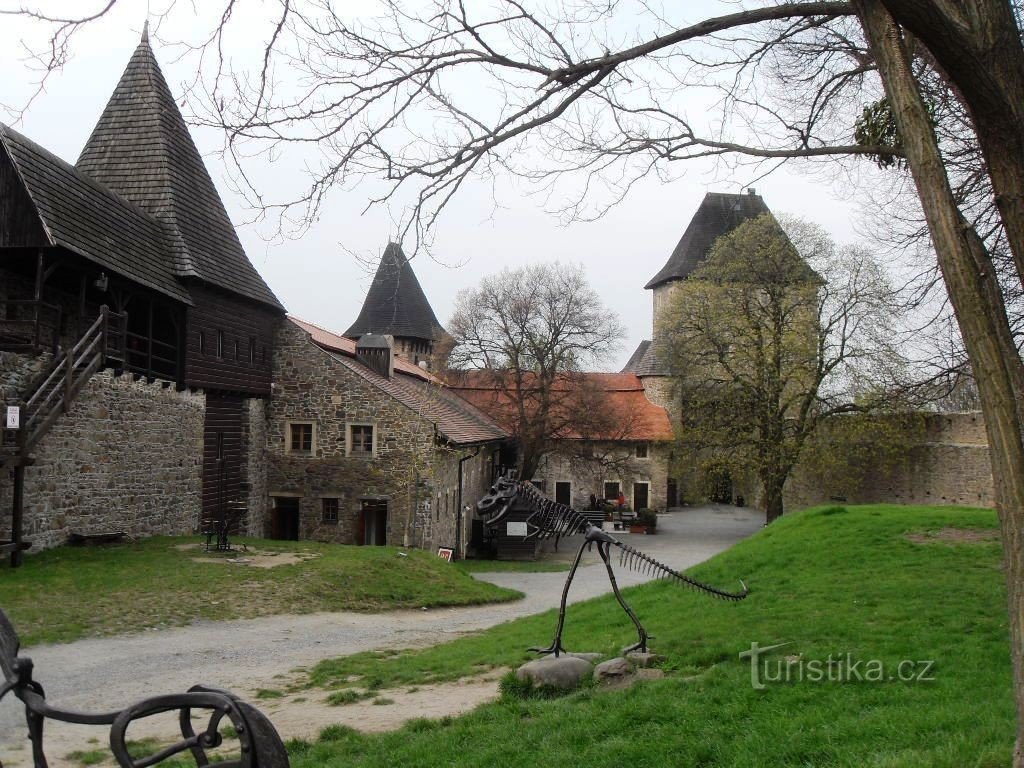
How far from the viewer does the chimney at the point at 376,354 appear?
29.1 meters

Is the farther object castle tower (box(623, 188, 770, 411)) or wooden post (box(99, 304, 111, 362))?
castle tower (box(623, 188, 770, 411))

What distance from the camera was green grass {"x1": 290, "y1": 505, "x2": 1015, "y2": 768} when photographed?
182 inches

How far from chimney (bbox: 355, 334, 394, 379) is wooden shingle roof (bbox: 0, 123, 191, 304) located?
10.0m

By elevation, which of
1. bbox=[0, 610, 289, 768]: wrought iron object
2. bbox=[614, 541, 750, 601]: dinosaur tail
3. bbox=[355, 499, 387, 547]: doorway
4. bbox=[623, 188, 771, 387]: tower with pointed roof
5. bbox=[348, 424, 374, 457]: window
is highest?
bbox=[623, 188, 771, 387]: tower with pointed roof

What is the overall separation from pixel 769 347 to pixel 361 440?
15107 mm

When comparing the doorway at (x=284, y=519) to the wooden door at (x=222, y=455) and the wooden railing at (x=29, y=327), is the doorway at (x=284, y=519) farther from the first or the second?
the wooden railing at (x=29, y=327)

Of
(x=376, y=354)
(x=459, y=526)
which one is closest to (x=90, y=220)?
(x=376, y=354)

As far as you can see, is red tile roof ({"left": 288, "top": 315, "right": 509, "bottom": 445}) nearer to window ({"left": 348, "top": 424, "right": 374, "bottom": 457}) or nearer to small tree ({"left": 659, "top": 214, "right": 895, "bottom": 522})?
window ({"left": 348, "top": 424, "right": 374, "bottom": 457})

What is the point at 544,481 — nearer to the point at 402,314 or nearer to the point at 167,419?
the point at 402,314

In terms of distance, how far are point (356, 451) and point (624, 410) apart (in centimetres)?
1985

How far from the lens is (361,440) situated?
79.5ft

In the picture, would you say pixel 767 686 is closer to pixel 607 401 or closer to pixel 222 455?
pixel 222 455

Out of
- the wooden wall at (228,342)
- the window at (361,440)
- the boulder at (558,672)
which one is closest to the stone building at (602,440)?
the window at (361,440)

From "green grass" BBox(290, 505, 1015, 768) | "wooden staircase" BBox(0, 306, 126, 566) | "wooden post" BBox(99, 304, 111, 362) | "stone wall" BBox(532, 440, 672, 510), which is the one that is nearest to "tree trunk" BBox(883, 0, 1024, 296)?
"green grass" BBox(290, 505, 1015, 768)
